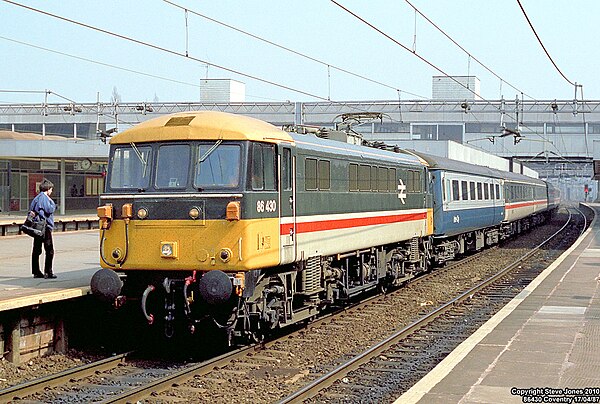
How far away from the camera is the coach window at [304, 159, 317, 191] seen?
42.4ft

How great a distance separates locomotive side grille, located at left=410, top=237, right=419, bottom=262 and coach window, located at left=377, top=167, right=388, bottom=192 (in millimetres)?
3281

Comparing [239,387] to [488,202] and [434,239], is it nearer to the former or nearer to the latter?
[434,239]

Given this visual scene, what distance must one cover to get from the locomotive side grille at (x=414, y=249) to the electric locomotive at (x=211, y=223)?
7.05 metres

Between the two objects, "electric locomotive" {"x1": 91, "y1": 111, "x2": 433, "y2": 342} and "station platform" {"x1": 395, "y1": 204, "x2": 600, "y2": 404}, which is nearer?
"station platform" {"x1": 395, "y1": 204, "x2": 600, "y2": 404}

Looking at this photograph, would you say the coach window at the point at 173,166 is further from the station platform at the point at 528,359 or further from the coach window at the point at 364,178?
the coach window at the point at 364,178

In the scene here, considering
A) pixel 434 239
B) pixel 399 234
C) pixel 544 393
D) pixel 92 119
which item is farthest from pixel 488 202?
pixel 92 119

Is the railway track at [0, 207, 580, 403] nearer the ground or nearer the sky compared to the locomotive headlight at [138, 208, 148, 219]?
nearer the ground

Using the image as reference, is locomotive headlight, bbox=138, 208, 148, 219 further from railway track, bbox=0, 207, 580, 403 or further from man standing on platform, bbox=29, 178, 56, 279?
man standing on platform, bbox=29, 178, 56, 279

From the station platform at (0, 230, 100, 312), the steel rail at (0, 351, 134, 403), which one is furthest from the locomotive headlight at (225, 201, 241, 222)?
the station platform at (0, 230, 100, 312)

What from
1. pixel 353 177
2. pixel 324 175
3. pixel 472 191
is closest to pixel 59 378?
pixel 324 175

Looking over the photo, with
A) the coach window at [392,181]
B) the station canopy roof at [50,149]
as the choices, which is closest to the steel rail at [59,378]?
the coach window at [392,181]

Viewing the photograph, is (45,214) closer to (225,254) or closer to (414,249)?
(225,254)

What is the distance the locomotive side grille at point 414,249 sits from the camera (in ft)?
65.7

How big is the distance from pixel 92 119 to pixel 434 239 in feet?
140
